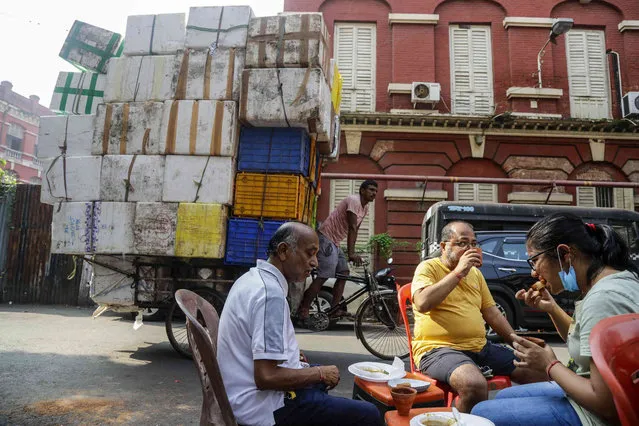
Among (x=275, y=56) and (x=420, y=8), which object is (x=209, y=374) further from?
(x=420, y=8)

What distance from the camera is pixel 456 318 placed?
2.83 meters

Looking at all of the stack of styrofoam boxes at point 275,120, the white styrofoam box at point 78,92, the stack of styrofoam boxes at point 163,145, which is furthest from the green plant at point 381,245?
the white styrofoam box at point 78,92

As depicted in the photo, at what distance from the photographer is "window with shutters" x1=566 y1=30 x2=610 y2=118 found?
1285 centimetres

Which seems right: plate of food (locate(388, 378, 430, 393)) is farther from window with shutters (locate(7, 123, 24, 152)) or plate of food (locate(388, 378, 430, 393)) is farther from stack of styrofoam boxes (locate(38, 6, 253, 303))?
window with shutters (locate(7, 123, 24, 152))

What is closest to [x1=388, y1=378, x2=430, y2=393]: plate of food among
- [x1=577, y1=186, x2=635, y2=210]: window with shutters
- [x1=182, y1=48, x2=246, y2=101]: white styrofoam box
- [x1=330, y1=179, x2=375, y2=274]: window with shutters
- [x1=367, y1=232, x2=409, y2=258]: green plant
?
[x1=182, y1=48, x2=246, y2=101]: white styrofoam box

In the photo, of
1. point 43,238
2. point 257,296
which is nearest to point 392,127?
point 43,238

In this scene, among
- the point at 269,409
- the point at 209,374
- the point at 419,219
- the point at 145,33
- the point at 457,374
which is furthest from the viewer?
the point at 419,219

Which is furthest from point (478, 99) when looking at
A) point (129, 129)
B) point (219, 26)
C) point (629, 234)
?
point (129, 129)

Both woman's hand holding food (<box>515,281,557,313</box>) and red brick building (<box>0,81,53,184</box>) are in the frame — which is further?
red brick building (<box>0,81,53,184</box>)

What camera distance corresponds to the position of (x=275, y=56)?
473 cm

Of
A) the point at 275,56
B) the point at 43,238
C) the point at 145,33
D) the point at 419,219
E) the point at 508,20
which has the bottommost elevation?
the point at 43,238

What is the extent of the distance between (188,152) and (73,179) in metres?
1.47

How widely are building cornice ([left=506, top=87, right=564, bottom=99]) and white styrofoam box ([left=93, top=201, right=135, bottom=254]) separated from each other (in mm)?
11543

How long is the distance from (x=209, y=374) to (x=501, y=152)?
12.4m
